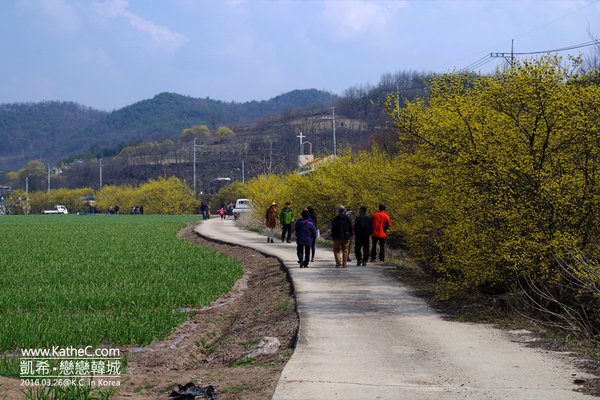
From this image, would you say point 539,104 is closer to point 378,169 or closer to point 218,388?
point 218,388

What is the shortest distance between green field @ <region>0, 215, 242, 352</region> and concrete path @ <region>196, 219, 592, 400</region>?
320 centimetres

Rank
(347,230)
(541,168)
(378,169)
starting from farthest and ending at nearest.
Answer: (378,169), (347,230), (541,168)

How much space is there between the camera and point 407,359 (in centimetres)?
1036

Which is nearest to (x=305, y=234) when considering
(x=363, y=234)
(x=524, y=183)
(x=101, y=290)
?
(x=363, y=234)

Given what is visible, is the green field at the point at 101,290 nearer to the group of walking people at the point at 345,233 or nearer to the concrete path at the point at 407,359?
the group of walking people at the point at 345,233

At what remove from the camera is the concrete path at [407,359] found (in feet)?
28.6

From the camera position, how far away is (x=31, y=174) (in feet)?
630

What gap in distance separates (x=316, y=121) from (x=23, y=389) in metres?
155

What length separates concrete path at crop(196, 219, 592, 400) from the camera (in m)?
8.71

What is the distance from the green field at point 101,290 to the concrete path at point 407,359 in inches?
126

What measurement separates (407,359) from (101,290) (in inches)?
426

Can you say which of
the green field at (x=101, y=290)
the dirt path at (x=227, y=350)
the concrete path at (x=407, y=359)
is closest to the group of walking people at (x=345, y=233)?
the dirt path at (x=227, y=350)

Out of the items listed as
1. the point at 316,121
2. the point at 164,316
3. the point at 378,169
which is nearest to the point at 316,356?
the point at 164,316

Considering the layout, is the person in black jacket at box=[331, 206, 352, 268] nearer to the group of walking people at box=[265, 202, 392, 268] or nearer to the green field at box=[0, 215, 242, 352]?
the group of walking people at box=[265, 202, 392, 268]
